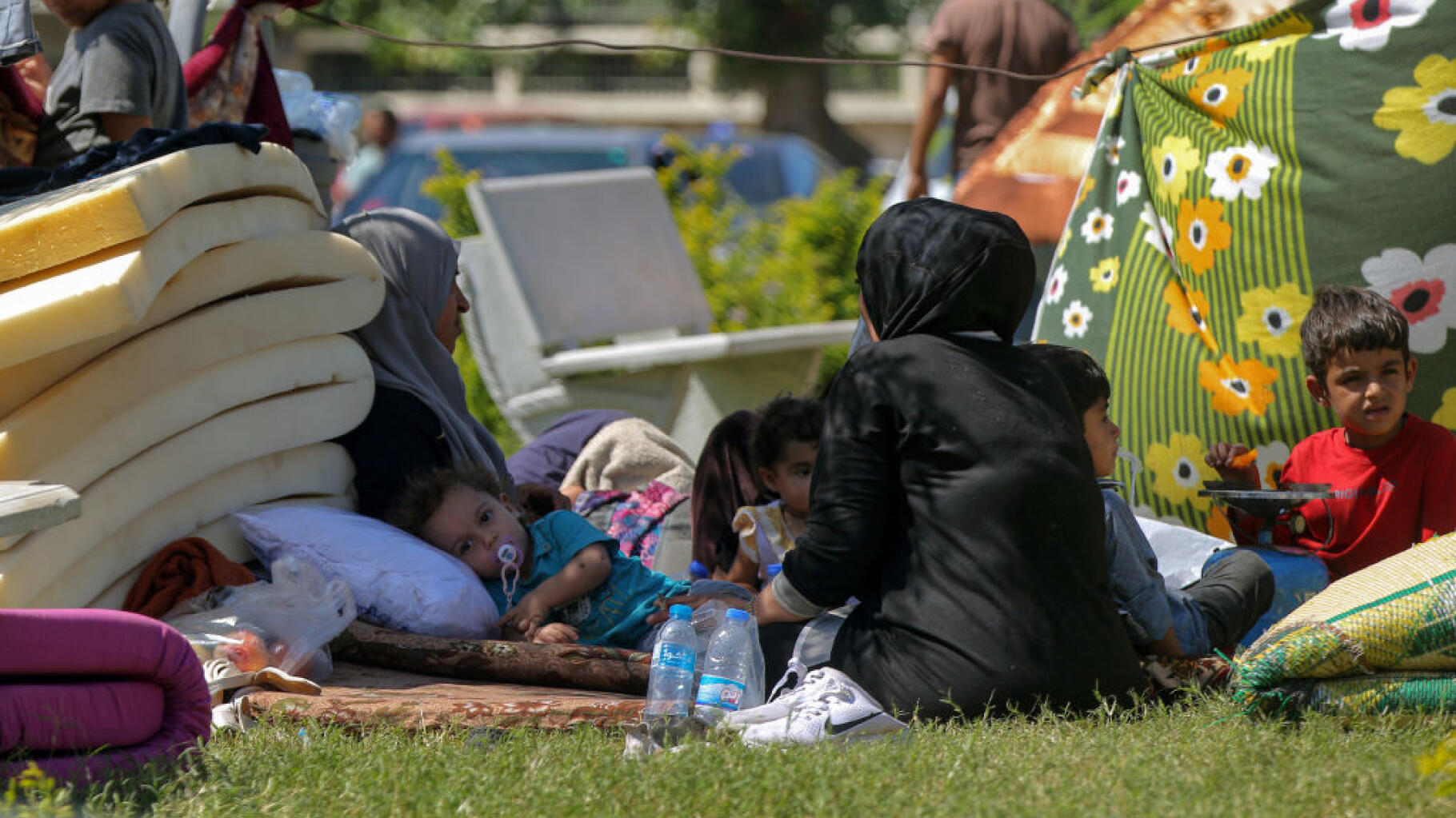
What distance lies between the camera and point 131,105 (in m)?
5.14

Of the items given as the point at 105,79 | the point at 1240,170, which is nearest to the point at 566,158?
the point at 105,79

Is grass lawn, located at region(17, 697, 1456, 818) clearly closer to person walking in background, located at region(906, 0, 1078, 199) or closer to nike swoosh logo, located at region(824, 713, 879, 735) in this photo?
nike swoosh logo, located at region(824, 713, 879, 735)

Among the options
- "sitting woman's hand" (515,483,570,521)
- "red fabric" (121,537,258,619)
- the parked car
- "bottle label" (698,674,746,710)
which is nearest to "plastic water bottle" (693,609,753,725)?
"bottle label" (698,674,746,710)

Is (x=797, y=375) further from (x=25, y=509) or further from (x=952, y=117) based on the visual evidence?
(x=25, y=509)

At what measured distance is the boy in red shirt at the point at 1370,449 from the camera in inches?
183

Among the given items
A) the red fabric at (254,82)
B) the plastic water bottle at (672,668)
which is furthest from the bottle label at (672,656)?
the red fabric at (254,82)

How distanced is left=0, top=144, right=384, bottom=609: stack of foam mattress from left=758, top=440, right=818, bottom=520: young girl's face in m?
1.19

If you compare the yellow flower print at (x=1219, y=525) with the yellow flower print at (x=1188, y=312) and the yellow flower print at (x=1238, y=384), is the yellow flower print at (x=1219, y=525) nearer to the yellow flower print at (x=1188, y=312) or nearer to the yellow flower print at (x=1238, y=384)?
the yellow flower print at (x=1238, y=384)

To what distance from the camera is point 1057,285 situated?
5.80 meters

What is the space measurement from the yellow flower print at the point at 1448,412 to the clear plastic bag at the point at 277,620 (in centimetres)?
307

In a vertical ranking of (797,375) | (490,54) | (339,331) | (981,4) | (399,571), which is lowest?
(490,54)

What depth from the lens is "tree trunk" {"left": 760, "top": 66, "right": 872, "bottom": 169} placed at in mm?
28188

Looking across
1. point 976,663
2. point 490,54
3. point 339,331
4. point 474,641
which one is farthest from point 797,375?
point 490,54

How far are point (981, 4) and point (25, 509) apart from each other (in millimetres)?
5641
